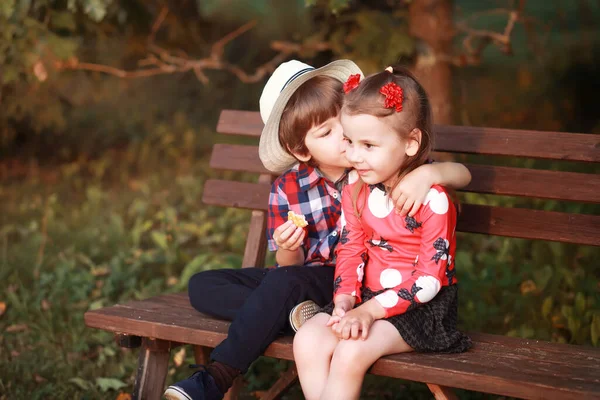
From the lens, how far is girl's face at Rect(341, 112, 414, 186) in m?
2.47

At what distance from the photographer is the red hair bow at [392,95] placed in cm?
242

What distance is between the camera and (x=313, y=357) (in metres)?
2.45

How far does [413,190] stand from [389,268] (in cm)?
29

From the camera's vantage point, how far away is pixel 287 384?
3.01 meters

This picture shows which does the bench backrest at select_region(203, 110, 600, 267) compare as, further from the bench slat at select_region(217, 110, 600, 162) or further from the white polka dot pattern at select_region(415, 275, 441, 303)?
the white polka dot pattern at select_region(415, 275, 441, 303)

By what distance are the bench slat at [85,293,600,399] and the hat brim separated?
0.64 meters

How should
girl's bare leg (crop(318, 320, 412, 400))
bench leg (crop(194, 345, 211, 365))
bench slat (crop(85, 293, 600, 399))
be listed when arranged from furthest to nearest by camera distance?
1. bench leg (crop(194, 345, 211, 365))
2. girl's bare leg (crop(318, 320, 412, 400))
3. bench slat (crop(85, 293, 600, 399))

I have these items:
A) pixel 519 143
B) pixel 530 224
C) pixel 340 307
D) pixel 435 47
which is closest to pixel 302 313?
pixel 340 307

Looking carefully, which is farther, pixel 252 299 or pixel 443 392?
pixel 252 299

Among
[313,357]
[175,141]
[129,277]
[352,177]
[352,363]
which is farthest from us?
[175,141]

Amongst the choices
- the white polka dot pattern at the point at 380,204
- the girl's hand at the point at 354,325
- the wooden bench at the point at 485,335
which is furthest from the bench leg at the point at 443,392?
the white polka dot pattern at the point at 380,204

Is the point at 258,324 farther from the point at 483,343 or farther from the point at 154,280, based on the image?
the point at 154,280

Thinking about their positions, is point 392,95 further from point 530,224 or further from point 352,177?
point 530,224

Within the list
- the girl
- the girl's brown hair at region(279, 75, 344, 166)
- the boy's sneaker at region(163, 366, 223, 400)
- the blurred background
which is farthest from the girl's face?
the blurred background
